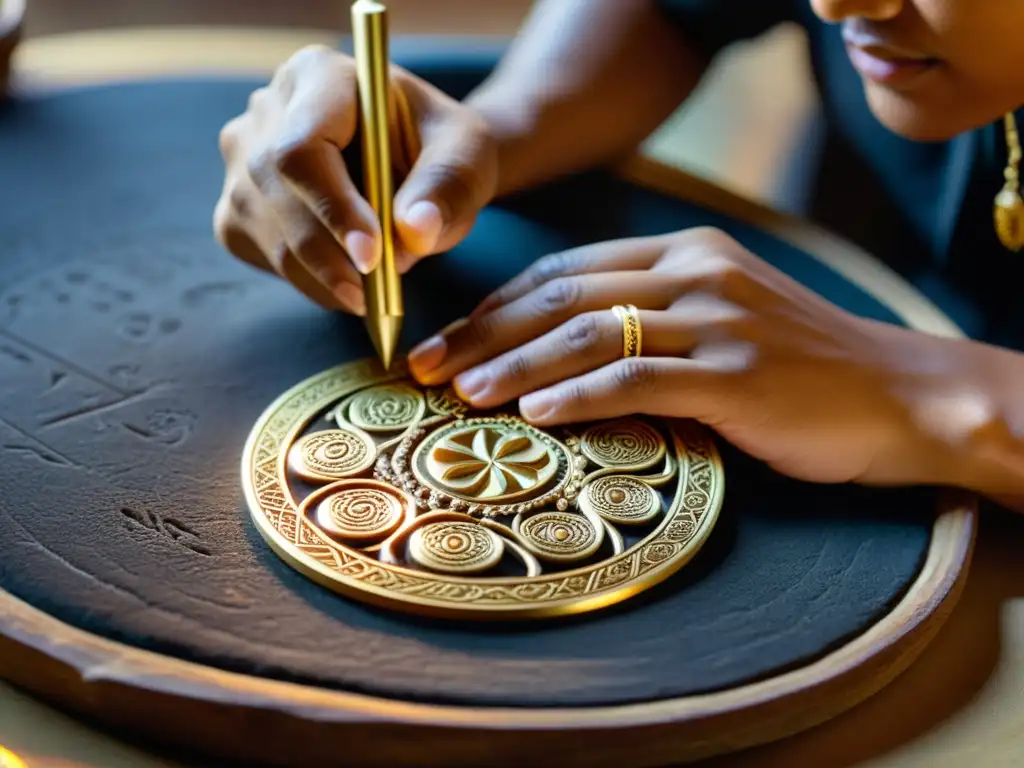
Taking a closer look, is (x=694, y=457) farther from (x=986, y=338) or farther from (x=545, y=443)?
(x=986, y=338)

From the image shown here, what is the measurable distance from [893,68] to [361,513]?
1.68ft

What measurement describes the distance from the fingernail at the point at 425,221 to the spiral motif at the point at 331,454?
142 mm

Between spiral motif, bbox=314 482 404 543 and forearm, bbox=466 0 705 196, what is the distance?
42cm

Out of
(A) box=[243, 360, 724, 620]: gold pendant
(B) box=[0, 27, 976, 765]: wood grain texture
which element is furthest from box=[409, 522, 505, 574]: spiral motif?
(B) box=[0, 27, 976, 765]: wood grain texture

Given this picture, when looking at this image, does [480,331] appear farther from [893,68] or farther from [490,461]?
[893,68]

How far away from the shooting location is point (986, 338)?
A: 3.47 ft

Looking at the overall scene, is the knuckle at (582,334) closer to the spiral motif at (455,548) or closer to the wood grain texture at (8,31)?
the spiral motif at (455,548)

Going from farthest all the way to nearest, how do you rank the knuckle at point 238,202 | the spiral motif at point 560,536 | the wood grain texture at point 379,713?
the knuckle at point 238,202 → the spiral motif at point 560,536 → the wood grain texture at point 379,713

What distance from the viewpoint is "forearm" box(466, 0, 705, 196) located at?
104 centimetres

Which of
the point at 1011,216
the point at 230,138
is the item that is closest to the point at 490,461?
the point at 230,138

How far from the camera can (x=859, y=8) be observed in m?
0.77

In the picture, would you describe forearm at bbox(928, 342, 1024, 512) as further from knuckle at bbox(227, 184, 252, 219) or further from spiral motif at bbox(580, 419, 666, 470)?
knuckle at bbox(227, 184, 252, 219)

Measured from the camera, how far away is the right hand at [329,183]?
0.78 meters

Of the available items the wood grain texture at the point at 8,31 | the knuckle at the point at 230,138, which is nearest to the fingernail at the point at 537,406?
the knuckle at the point at 230,138
